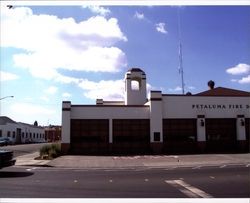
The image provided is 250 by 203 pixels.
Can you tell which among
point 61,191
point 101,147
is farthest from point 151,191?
point 101,147

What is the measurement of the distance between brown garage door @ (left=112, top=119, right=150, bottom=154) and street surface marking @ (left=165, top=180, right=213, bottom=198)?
60.9 feet

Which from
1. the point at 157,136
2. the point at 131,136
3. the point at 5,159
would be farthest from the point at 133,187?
the point at 131,136

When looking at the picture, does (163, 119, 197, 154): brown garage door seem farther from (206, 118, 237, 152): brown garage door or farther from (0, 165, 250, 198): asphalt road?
(0, 165, 250, 198): asphalt road

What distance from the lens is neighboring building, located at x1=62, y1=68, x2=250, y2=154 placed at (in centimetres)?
3391

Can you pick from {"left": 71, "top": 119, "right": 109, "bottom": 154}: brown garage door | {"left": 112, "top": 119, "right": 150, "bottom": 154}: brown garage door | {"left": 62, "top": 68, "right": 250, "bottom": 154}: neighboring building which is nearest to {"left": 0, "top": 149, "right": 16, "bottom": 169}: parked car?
{"left": 62, "top": 68, "right": 250, "bottom": 154}: neighboring building

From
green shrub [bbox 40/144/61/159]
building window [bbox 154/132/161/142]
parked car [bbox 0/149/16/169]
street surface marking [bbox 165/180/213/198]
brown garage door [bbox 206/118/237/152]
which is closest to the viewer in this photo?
street surface marking [bbox 165/180/213/198]

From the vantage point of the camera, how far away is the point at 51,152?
104 feet

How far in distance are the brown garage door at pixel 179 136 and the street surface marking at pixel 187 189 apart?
1871 cm

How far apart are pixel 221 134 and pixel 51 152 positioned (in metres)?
14.1

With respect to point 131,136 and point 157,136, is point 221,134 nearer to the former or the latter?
point 157,136

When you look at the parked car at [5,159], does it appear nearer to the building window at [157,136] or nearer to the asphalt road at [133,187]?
the asphalt road at [133,187]

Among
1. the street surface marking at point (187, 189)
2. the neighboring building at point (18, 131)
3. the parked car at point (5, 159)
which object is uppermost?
the neighboring building at point (18, 131)

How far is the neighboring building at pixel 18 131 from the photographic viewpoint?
270ft

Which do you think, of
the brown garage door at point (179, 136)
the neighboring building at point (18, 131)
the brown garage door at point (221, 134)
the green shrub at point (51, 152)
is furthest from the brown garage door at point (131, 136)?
the neighboring building at point (18, 131)
